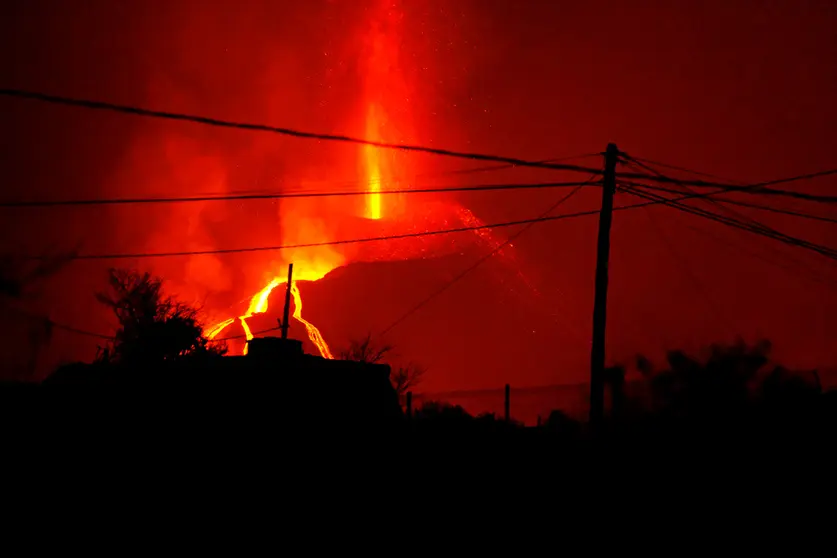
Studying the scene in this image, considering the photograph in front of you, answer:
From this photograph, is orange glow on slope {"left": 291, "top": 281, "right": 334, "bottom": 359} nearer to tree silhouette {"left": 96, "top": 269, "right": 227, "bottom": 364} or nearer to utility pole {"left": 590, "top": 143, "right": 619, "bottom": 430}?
tree silhouette {"left": 96, "top": 269, "right": 227, "bottom": 364}

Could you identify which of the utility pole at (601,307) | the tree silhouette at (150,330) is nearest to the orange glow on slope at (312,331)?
the tree silhouette at (150,330)

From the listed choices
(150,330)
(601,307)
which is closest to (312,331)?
(150,330)

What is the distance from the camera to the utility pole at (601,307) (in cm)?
1634

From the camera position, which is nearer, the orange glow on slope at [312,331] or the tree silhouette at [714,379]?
the tree silhouette at [714,379]

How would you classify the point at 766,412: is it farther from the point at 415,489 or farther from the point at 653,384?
the point at 653,384

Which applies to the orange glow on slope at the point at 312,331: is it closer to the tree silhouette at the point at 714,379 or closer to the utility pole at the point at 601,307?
the tree silhouette at the point at 714,379

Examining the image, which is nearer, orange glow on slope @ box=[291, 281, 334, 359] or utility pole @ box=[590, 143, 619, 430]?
utility pole @ box=[590, 143, 619, 430]

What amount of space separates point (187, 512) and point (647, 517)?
7910mm

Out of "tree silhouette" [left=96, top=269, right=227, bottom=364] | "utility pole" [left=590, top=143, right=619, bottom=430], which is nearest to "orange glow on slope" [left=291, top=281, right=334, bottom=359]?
"tree silhouette" [left=96, top=269, right=227, bottom=364]

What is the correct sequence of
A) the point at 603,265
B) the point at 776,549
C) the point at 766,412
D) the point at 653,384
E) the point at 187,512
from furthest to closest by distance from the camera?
the point at 653,384
the point at 766,412
the point at 603,265
the point at 776,549
the point at 187,512

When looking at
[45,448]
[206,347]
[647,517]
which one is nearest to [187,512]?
[45,448]

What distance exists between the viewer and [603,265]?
16.6 m

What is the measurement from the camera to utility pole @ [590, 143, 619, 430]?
1634 cm

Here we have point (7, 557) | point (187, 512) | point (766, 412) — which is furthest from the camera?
point (766, 412)
